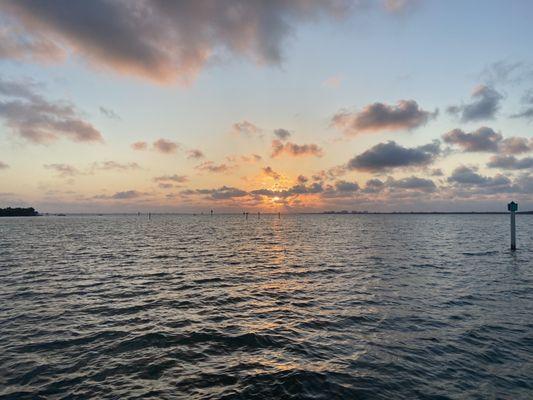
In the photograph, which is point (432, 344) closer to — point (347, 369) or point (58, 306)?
point (347, 369)

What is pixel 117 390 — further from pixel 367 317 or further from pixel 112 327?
pixel 367 317

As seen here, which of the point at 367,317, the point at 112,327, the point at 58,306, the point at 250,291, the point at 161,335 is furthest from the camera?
the point at 250,291

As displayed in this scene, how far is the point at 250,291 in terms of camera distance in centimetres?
2497

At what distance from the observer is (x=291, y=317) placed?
18438mm

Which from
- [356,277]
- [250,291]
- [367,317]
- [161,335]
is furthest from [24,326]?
[356,277]

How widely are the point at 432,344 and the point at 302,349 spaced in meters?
5.81

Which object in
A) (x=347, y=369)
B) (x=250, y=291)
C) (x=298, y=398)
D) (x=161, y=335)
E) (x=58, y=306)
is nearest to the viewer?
(x=298, y=398)

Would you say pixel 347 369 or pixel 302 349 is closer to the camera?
pixel 347 369

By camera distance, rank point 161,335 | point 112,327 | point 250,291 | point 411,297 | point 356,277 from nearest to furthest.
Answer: point 161,335 < point 112,327 < point 411,297 < point 250,291 < point 356,277

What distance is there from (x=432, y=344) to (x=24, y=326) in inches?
785

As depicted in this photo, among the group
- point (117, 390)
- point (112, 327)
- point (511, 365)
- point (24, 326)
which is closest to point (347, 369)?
point (511, 365)

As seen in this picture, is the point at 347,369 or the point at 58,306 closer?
the point at 347,369

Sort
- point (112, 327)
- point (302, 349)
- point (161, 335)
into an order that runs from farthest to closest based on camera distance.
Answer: point (112, 327) < point (161, 335) < point (302, 349)

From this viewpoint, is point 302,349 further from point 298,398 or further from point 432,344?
point 432,344
